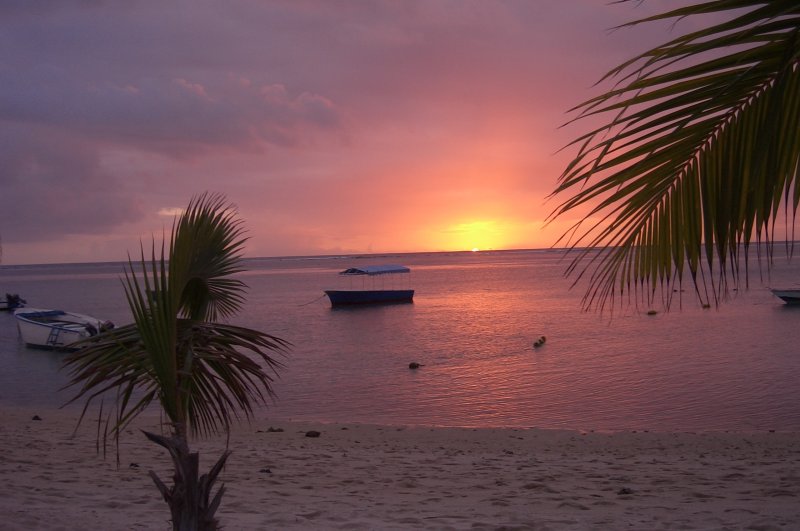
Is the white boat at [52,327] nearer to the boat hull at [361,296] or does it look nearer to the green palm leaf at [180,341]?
the boat hull at [361,296]

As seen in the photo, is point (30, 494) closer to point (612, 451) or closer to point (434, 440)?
point (434, 440)

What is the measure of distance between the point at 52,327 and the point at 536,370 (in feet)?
72.3

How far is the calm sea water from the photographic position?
17.5m

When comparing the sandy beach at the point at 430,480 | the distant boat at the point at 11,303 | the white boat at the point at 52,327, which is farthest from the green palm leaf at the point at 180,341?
the distant boat at the point at 11,303

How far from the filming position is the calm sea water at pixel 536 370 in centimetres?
1747

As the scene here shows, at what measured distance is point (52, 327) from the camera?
106 feet

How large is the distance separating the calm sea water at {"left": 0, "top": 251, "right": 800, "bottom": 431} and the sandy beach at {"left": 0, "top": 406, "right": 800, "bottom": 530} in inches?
135

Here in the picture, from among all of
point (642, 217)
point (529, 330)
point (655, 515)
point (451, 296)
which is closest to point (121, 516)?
point (655, 515)

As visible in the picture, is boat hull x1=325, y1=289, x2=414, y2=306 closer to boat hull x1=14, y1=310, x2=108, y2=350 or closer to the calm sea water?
the calm sea water

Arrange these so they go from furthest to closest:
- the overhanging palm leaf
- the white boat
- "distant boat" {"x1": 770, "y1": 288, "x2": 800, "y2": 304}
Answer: "distant boat" {"x1": 770, "y1": 288, "x2": 800, "y2": 304} < the white boat < the overhanging palm leaf

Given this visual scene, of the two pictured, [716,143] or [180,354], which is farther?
[180,354]

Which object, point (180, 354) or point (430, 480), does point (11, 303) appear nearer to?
point (430, 480)

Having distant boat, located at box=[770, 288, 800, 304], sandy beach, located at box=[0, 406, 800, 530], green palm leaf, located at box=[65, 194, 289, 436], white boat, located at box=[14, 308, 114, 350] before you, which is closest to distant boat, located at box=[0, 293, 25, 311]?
white boat, located at box=[14, 308, 114, 350]

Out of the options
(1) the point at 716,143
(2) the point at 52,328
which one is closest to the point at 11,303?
(2) the point at 52,328
